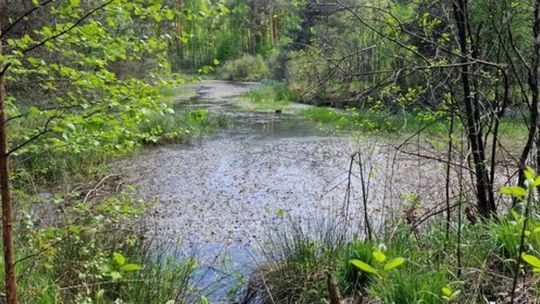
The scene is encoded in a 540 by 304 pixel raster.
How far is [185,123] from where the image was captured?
10.9 metres

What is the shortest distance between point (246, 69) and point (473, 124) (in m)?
27.9

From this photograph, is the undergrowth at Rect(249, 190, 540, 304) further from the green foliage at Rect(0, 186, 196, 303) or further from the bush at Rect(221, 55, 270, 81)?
the bush at Rect(221, 55, 270, 81)

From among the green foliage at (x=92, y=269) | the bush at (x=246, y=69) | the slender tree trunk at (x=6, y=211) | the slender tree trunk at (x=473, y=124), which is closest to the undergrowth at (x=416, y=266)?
the slender tree trunk at (x=473, y=124)

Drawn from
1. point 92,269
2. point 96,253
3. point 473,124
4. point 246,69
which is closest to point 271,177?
point 473,124

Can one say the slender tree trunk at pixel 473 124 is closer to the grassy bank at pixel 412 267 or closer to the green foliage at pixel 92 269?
the grassy bank at pixel 412 267

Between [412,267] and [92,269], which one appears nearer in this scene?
[412,267]

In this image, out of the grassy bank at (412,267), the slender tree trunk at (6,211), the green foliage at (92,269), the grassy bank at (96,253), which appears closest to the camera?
the slender tree trunk at (6,211)

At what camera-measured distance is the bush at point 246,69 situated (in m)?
29.3

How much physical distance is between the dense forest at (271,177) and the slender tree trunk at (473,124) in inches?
0.7

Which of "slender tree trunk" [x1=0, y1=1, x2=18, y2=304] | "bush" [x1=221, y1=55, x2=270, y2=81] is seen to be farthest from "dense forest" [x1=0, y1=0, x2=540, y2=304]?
"bush" [x1=221, y1=55, x2=270, y2=81]

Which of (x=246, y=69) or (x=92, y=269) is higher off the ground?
(x=246, y=69)

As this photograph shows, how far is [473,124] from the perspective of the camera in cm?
332

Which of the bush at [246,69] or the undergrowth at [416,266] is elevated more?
the bush at [246,69]

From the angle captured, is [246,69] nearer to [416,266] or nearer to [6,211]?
[416,266]
